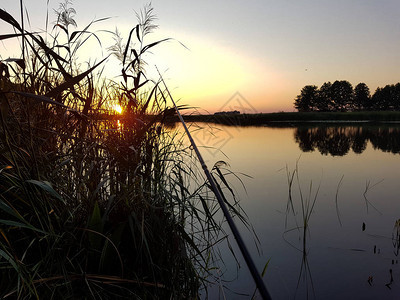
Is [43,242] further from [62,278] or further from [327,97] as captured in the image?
[327,97]

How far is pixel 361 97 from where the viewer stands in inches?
3068

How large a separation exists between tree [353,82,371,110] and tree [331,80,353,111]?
1.86 meters

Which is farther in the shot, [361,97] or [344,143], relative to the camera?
[361,97]

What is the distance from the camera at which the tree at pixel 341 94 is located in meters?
77.5

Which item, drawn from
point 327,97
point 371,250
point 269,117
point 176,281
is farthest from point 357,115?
point 176,281

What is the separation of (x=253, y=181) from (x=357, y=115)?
4130 cm

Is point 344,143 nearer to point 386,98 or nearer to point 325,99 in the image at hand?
point 325,99

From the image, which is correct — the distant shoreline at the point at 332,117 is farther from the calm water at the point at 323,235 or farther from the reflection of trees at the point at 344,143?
the calm water at the point at 323,235

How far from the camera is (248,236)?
3949 millimetres

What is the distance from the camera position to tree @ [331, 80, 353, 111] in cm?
7750

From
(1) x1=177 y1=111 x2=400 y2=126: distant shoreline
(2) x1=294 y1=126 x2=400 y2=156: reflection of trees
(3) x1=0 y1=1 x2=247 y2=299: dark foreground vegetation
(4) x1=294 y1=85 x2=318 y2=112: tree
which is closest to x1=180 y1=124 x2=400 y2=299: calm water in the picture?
(3) x1=0 y1=1 x2=247 y2=299: dark foreground vegetation

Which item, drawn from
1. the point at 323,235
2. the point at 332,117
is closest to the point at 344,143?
the point at 323,235

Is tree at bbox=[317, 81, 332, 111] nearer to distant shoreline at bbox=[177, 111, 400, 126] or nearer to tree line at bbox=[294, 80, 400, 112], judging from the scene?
tree line at bbox=[294, 80, 400, 112]

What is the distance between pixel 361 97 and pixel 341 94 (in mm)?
5380
